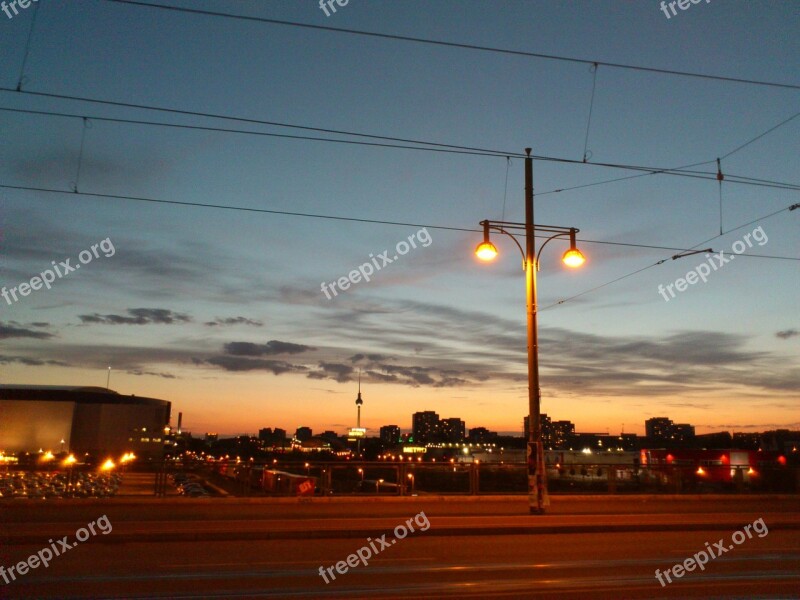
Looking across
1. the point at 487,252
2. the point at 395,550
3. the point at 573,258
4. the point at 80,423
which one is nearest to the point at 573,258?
the point at 573,258

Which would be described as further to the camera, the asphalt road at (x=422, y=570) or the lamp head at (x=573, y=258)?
the lamp head at (x=573, y=258)

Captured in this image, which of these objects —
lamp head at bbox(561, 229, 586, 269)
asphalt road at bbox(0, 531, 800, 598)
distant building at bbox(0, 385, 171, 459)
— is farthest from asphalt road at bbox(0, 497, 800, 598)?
distant building at bbox(0, 385, 171, 459)

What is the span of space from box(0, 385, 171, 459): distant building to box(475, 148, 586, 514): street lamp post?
128 meters

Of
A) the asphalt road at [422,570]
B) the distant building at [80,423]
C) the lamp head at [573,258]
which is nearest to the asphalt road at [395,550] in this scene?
the asphalt road at [422,570]

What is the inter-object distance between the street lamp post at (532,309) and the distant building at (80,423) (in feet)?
419

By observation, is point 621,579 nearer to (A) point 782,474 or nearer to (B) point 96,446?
(A) point 782,474

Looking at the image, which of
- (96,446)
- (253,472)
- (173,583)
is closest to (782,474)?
(253,472)

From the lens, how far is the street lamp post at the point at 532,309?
19047 mm

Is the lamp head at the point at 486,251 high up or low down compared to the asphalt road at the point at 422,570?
up

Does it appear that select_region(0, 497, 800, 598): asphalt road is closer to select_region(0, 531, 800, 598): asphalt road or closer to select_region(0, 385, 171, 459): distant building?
select_region(0, 531, 800, 598): asphalt road

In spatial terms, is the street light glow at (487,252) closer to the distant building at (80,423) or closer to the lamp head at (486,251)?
the lamp head at (486,251)

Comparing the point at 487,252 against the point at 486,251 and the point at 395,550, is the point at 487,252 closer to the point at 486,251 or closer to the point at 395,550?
the point at 486,251

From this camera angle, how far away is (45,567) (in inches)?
458

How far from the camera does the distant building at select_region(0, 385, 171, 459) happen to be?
136 m
